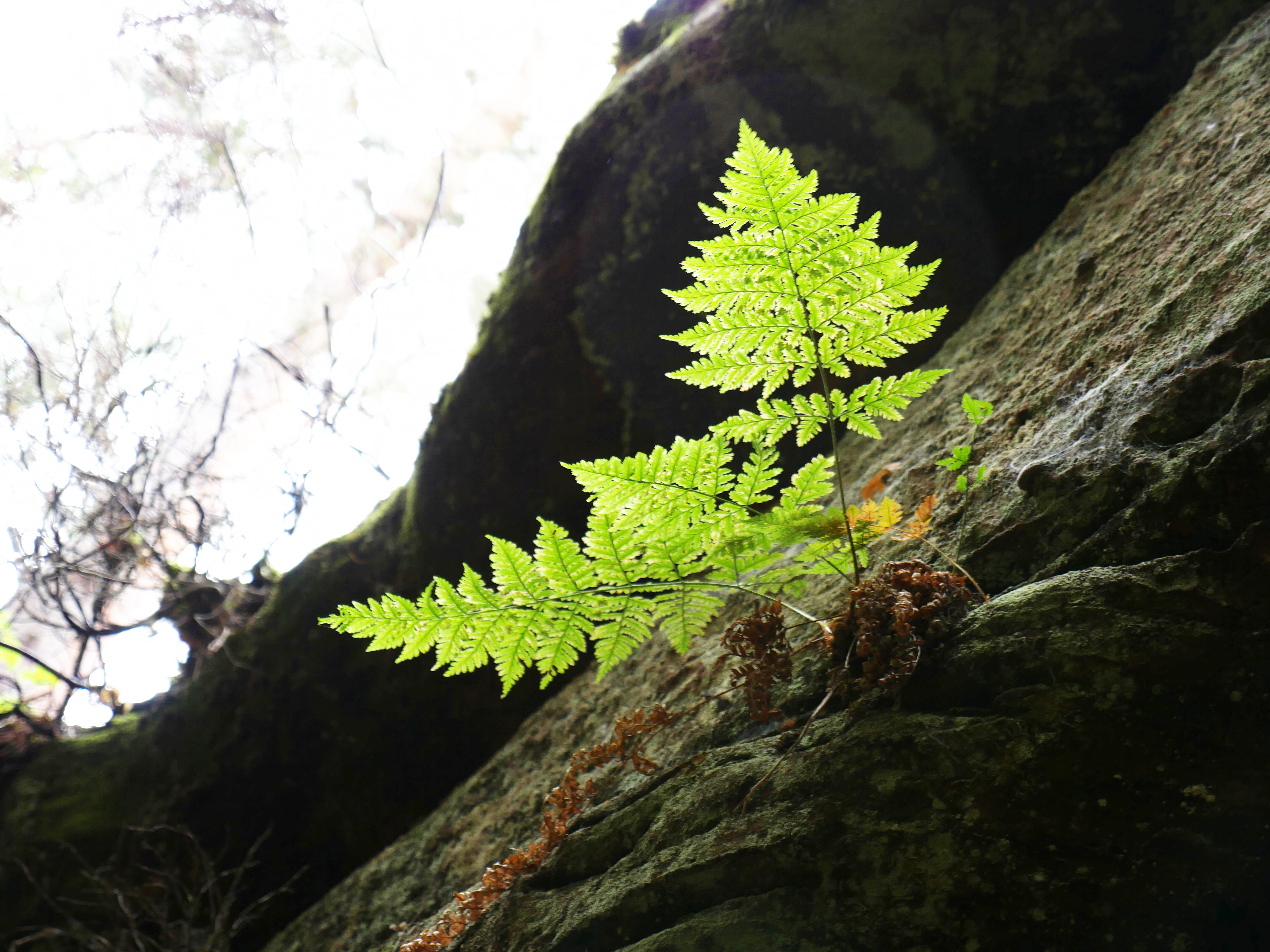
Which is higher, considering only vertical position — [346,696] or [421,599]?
[346,696]

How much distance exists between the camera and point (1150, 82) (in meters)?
2.92

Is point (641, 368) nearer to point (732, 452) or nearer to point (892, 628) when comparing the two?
point (732, 452)

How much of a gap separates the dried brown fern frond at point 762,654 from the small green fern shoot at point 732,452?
0.31 feet

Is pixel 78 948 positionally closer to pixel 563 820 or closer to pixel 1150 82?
pixel 563 820

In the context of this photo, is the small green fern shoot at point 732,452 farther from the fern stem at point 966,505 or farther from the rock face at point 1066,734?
the rock face at point 1066,734

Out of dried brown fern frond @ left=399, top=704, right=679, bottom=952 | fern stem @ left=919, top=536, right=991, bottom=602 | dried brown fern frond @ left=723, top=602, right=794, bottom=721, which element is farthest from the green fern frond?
dried brown fern frond @ left=399, top=704, right=679, bottom=952

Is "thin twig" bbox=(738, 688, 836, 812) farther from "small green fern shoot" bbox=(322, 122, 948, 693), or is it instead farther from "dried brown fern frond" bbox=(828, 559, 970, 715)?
"small green fern shoot" bbox=(322, 122, 948, 693)

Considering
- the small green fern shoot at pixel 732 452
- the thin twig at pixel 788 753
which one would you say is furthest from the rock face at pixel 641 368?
the small green fern shoot at pixel 732 452

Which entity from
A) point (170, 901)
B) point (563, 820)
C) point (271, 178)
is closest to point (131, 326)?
point (271, 178)

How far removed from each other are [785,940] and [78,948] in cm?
534

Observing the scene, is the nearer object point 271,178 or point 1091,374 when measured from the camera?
point 1091,374

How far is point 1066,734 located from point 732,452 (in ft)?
2.94

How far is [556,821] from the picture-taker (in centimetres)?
197

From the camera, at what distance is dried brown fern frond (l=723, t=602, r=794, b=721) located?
169 centimetres
